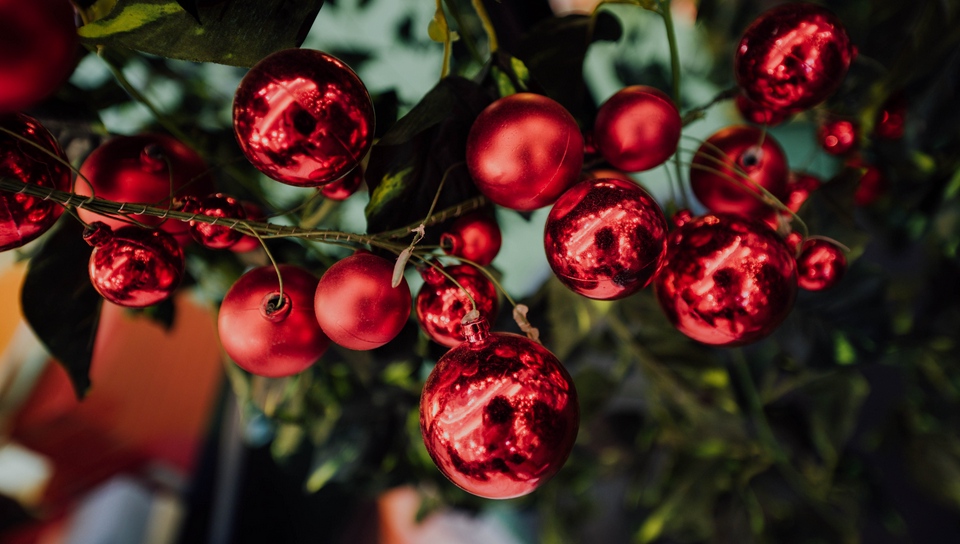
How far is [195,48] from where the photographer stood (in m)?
0.26

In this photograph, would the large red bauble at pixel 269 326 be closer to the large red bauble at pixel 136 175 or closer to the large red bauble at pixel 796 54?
the large red bauble at pixel 136 175

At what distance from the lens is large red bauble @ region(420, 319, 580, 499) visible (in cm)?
24

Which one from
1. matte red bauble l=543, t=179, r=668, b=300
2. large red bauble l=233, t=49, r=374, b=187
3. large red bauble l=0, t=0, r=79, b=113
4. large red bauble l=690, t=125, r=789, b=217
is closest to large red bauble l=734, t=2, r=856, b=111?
large red bauble l=690, t=125, r=789, b=217

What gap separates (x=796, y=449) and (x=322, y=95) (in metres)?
0.74

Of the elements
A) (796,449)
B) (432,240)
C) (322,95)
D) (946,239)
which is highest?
(322,95)

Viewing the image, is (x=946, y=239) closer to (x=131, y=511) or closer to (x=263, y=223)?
(x=263, y=223)

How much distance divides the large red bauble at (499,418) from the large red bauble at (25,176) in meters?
0.21

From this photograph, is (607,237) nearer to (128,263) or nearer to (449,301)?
(449,301)

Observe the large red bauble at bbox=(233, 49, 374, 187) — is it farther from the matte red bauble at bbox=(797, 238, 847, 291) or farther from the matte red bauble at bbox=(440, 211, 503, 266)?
the matte red bauble at bbox=(797, 238, 847, 291)

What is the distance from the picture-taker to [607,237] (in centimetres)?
27

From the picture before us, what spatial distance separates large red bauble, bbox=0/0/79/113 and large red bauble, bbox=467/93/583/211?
182mm

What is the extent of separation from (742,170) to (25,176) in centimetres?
43

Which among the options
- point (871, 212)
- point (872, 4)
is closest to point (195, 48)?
point (872, 4)

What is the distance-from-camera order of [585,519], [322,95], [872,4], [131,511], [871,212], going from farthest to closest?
A: 1. [131,511]
2. [585,519]
3. [871,212]
4. [872,4]
5. [322,95]
